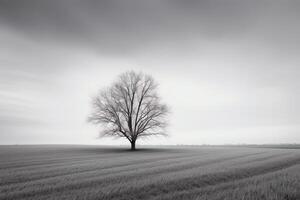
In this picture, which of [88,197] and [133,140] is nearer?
[88,197]

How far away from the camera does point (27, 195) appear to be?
22.4ft

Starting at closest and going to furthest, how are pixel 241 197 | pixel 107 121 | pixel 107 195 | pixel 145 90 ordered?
pixel 241 197 < pixel 107 195 < pixel 107 121 < pixel 145 90

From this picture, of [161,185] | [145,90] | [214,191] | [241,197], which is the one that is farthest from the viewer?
[145,90]

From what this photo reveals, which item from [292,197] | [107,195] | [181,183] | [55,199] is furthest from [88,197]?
[292,197]

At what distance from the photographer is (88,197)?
251 inches

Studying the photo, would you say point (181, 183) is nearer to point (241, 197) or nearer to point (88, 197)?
point (241, 197)

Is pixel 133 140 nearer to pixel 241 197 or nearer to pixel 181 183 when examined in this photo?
pixel 181 183

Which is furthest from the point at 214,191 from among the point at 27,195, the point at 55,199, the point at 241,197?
the point at 27,195

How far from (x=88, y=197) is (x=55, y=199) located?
1.07 meters

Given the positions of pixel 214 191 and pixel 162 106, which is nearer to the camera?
pixel 214 191

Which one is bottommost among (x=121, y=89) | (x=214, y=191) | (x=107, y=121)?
(x=214, y=191)

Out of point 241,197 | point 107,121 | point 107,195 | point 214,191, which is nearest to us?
point 241,197

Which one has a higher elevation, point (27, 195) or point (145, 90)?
point (145, 90)

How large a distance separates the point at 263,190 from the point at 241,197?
148 cm
